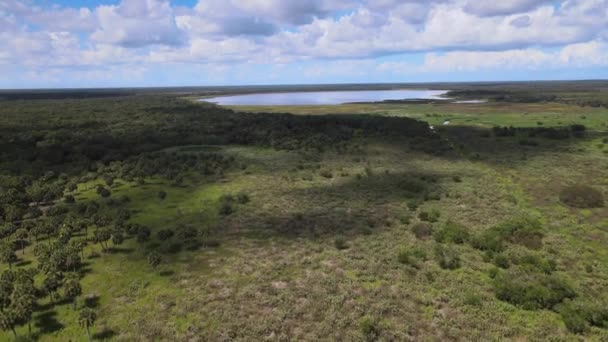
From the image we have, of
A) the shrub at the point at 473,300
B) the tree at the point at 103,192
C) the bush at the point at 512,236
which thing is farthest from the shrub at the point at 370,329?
the tree at the point at 103,192

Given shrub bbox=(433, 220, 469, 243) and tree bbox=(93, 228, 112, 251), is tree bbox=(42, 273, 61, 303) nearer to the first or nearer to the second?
tree bbox=(93, 228, 112, 251)

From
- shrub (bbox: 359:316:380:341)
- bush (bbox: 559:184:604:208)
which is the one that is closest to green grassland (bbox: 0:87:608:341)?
shrub (bbox: 359:316:380:341)

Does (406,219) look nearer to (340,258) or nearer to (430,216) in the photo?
(430,216)

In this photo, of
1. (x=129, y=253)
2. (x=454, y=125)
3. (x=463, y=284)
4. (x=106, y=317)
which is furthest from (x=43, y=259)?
(x=454, y=125)

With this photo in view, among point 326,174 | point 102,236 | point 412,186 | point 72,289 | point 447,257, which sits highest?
point 326,174

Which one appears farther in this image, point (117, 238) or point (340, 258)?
point (117, 238)

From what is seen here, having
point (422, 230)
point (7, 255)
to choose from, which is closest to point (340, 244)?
point (422, 230)

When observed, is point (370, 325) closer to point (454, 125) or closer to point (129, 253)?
point (129, 253)
